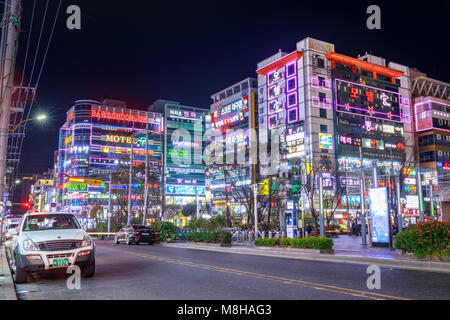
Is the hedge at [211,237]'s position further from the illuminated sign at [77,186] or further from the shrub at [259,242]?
the illuminated sign at [77,186]

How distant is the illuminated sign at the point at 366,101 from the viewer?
8989 centimetres

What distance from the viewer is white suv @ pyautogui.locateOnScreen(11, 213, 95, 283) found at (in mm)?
9656

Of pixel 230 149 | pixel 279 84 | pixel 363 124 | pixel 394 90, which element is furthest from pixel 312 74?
pixel 230 149

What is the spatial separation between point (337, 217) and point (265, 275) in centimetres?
7663

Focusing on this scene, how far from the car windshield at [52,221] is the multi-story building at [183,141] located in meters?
139

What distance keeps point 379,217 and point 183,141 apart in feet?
456

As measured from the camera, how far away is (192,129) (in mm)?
160875

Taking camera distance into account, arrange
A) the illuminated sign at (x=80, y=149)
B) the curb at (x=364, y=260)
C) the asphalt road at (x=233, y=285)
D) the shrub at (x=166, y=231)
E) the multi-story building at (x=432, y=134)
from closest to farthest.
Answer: the asphalt road at (x=233, y=285), the curb at (x=364, y=260), the shrub at (x=166, y=231), the multi-story building at (x=432, y=134), the illuminated sign at (x=80, y=149)

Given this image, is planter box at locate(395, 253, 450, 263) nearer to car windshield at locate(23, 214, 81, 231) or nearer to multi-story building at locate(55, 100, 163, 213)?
car windshield at locate(23, 214, 81, 231)

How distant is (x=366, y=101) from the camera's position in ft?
308

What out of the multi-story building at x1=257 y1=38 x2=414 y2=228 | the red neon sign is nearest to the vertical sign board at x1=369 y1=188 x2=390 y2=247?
the multi-story building at x1=257 y1=38 x2=414 y2=228

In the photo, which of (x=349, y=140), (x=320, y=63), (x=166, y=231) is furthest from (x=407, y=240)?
(x=320, y=63)

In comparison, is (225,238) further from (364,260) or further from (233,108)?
(233,108)

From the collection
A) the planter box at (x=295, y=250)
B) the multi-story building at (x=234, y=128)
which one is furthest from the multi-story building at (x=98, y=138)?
the planter box at (x=295, y=250)
